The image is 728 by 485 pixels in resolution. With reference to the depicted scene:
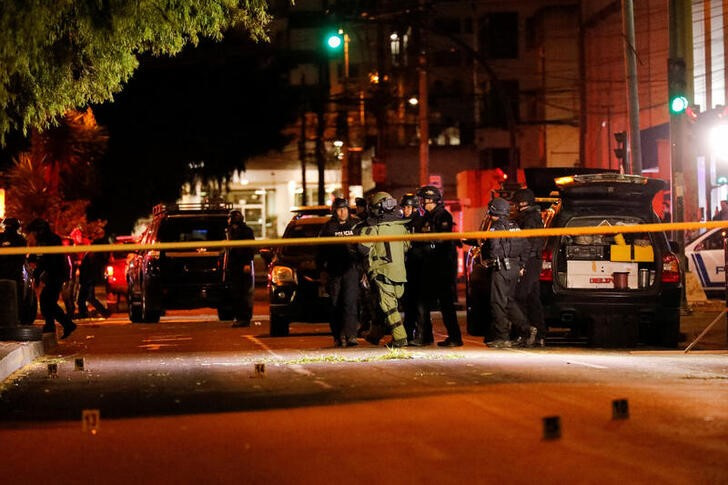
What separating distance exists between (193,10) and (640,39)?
105 feet

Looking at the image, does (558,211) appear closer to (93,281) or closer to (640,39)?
(93,281)

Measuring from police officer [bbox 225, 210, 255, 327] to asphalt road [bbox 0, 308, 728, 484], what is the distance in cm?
658

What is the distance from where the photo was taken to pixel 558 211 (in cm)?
1606

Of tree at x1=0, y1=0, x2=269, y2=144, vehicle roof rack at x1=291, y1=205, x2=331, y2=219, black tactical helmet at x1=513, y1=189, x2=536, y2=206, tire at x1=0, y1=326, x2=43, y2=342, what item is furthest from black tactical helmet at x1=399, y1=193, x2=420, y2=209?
vehicle roof rack at x1=291, y1=205, x2=331, y2=219

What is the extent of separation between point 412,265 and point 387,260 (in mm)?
1005

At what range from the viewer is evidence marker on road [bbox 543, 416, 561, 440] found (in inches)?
322

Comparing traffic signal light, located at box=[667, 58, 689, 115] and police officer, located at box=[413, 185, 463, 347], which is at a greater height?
traffic signal light, located at box=[667, 58, 689, 115]

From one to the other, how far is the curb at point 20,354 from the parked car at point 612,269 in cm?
620

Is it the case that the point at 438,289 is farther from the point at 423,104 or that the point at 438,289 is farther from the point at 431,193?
the point at 423,104

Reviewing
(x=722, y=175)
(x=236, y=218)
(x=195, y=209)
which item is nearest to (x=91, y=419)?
(x=236, y=218)

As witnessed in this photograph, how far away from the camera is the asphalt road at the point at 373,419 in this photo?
746 centimetres

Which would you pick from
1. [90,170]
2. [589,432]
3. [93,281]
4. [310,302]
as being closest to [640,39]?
[90,170]

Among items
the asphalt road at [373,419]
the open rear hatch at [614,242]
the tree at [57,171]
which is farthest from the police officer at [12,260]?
the tree at [57,171]

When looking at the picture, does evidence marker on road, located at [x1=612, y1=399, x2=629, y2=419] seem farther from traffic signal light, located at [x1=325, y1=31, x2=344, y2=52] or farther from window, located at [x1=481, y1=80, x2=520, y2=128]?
window, located at [x1=481, y1=80, x2=520, y2=128]
